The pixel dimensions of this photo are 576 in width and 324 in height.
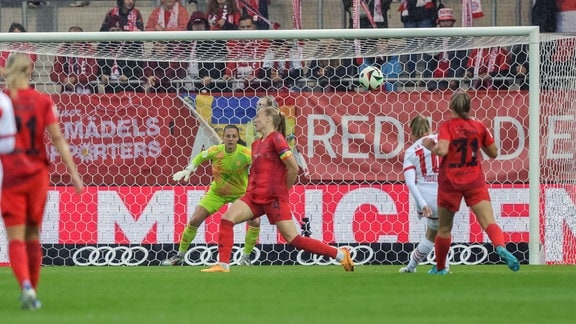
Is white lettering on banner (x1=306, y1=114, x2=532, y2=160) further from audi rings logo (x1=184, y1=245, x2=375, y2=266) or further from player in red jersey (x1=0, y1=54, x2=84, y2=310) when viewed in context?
player in red jersey (x1=0, y1=54, x2=84, y2=310)

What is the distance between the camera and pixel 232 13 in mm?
20094

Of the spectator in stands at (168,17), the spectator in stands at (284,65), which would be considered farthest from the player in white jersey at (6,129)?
the spectator in stands at (168,17)

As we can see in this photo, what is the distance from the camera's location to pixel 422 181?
47.0ft

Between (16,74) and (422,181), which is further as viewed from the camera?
(422,181)

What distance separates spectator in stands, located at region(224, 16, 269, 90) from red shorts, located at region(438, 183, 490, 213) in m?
4.89

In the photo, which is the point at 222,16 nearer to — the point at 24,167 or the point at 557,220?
the point at 557,220

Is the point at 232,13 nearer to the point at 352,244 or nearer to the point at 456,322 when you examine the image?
the point at 352,244

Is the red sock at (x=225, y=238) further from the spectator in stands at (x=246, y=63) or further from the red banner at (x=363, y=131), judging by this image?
the spectator in stands at (x=246, y=63)

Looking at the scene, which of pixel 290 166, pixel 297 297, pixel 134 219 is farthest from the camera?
pixel 134 219

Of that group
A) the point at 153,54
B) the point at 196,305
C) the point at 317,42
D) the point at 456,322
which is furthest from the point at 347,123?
the point at 456,322

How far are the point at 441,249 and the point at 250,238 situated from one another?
353 centimetres

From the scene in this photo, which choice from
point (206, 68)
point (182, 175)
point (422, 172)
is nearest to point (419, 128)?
point (422, 172)

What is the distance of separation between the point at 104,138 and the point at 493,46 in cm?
531

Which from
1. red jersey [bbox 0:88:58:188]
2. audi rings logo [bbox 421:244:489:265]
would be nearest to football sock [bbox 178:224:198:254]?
audi rings logo [bbox 421:244:489:265]
